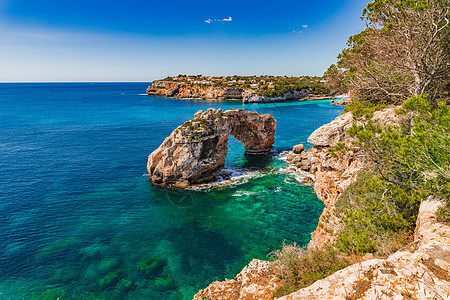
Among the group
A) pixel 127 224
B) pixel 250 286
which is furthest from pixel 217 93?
pixel 250 286

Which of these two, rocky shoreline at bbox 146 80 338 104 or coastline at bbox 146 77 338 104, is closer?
rocky shoreline at bbox 146 80 338 104

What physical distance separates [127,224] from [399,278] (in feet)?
70.2

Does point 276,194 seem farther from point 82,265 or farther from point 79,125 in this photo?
point 79,125

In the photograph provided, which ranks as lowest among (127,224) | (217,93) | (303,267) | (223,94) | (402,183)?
(127,224)

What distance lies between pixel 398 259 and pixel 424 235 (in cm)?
177

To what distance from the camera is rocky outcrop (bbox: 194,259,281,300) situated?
8.27 metres

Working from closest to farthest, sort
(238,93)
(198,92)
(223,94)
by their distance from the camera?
(223,94) < (238,93) < (198,92)

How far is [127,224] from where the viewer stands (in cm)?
2183

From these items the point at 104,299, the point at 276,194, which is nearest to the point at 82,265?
the point at 104,299

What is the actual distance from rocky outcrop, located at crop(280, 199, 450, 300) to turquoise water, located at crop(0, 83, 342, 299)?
465 inches

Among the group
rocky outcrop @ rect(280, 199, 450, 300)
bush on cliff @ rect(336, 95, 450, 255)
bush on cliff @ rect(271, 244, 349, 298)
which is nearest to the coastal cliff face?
bush on cliff @ rect(336, 95, 450, 255)

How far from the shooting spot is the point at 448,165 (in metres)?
6.78

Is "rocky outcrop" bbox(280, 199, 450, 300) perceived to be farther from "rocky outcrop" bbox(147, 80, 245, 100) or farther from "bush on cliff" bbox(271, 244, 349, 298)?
"rocky outcrop" bbox(147, 80, 245, 100)

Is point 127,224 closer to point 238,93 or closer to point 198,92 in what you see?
point 238,93
